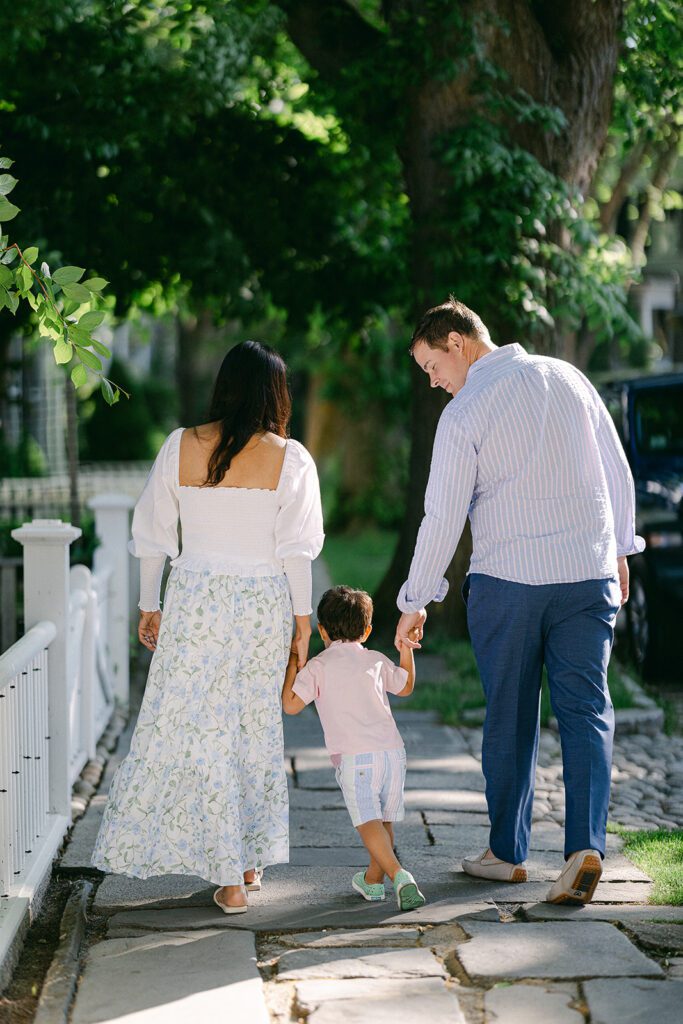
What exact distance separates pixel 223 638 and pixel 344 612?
0.41 meters

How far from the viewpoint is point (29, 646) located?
4.45 m

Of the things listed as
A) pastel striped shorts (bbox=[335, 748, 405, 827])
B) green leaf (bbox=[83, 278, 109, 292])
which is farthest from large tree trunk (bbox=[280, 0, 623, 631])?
green leaf (bbox=[83, 278, 109, 292])

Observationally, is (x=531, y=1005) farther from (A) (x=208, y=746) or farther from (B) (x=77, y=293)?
(B) (x=77, y=293)

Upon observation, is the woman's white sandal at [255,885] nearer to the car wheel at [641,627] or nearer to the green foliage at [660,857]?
the green foliage at [660,857]

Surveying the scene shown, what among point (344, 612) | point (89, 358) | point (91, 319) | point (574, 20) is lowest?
point (344, 612)

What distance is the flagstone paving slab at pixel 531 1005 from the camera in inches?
131

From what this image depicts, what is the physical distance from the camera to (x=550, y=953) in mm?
3795

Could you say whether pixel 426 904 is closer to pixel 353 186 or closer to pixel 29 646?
pixel 29 646

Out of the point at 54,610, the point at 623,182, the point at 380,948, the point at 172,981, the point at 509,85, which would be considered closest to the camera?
the point at 172,981

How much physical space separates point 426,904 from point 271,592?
1135 mm

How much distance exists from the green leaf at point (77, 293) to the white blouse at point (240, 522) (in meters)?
0.78

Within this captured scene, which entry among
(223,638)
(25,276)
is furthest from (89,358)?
(223,638)

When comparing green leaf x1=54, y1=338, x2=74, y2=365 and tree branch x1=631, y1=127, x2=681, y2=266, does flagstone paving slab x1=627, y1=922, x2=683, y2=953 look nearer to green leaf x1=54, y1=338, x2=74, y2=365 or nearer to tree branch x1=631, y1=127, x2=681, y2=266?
green leaf x1=54, y1=338, x2=74, y2=365

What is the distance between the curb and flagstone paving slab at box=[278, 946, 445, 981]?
0.58 meters
